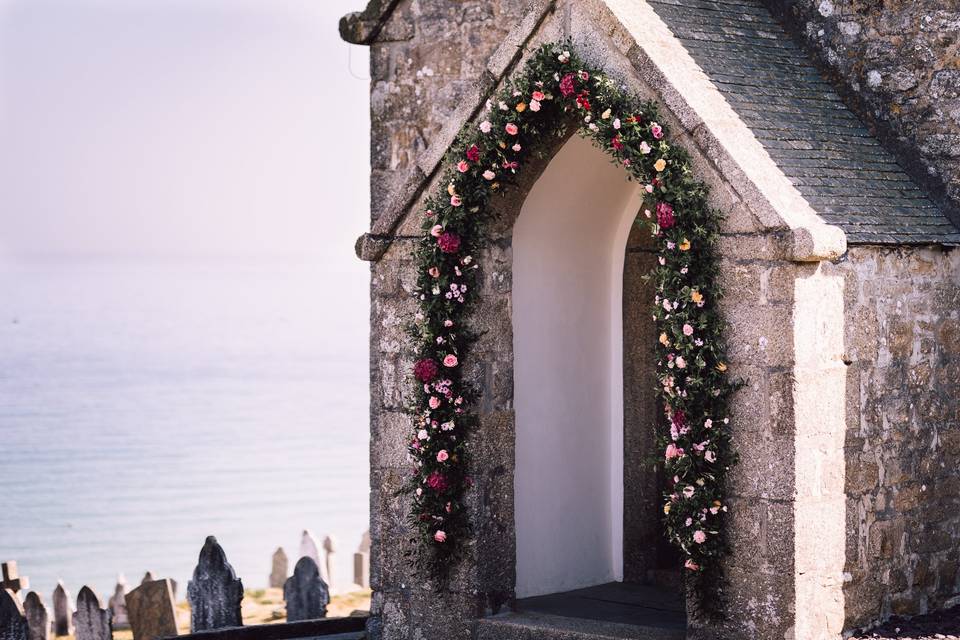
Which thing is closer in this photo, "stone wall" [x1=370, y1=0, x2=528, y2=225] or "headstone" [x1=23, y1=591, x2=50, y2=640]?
"headstone" [x1=23, y1=591, x2=50, y2=640]

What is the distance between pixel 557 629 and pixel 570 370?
5.88ft

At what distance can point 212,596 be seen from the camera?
32.1 ft

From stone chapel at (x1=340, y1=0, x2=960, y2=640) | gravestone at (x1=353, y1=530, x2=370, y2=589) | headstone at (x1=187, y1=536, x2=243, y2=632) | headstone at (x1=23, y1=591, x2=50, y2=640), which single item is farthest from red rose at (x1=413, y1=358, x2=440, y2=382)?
gravestone at (x1=353, y1=530, x2=370, y2=589)

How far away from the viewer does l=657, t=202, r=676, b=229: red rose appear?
7.34 metres

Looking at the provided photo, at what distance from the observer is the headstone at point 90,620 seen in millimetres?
9914

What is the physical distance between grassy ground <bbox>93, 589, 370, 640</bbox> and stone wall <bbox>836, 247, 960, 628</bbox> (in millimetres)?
5363

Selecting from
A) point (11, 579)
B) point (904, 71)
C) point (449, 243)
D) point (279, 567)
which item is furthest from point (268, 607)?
point (904, 71)

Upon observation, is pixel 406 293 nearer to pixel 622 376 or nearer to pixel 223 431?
pixel 622 376

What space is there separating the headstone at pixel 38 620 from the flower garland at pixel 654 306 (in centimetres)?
345

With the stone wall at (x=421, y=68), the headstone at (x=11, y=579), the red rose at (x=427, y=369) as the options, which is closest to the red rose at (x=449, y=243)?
the red rose at (x=427, y=369)

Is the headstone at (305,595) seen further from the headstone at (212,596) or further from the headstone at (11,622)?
the headstone at (11,622)

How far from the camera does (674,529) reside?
24.3ft

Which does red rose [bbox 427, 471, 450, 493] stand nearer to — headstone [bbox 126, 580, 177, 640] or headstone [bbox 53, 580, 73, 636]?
headstone [bbox 126, 580, 177, 640]

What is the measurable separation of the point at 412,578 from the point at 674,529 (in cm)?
185
